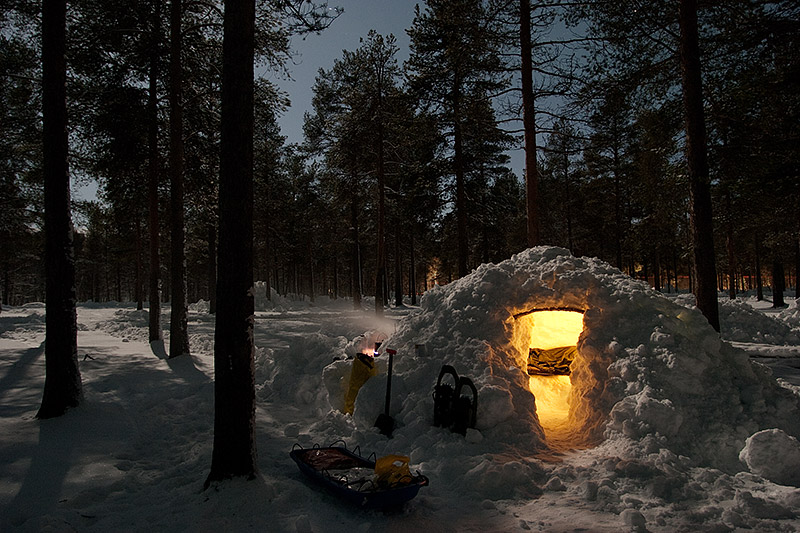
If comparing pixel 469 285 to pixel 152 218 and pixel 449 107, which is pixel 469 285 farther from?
pixel 449 107

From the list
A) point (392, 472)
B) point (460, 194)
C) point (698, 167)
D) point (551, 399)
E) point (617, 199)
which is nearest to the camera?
point (392, 472)

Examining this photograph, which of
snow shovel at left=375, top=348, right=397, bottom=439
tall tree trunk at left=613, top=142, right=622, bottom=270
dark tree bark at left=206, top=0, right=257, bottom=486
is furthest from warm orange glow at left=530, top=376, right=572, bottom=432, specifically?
tall tree trunk at left=613, top=142, right=622, bottom=270

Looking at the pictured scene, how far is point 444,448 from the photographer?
5211 millimetres

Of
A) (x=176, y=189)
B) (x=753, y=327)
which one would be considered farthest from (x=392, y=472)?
(x=753, y=327)

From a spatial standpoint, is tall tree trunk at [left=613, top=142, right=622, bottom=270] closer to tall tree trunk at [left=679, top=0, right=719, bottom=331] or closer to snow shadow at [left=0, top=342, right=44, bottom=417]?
tall tree trunk at [left=679, top=0, right=719, bottom=331]

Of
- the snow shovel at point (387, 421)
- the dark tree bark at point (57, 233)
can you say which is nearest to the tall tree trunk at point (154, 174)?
the dark tree bark at point (57, 233)

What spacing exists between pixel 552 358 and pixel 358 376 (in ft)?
22.6

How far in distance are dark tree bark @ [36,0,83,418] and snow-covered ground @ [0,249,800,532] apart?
54 centimetres

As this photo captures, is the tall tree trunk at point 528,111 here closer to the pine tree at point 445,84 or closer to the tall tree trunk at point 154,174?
the pine tree at point 445,84

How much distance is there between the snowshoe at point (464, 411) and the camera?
553 cm

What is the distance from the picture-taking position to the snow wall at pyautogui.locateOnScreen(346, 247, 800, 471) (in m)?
5.06

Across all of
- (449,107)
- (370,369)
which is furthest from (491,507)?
(449,107)

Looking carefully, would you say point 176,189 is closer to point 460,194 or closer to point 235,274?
point 235,274

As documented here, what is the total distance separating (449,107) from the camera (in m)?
17.6
